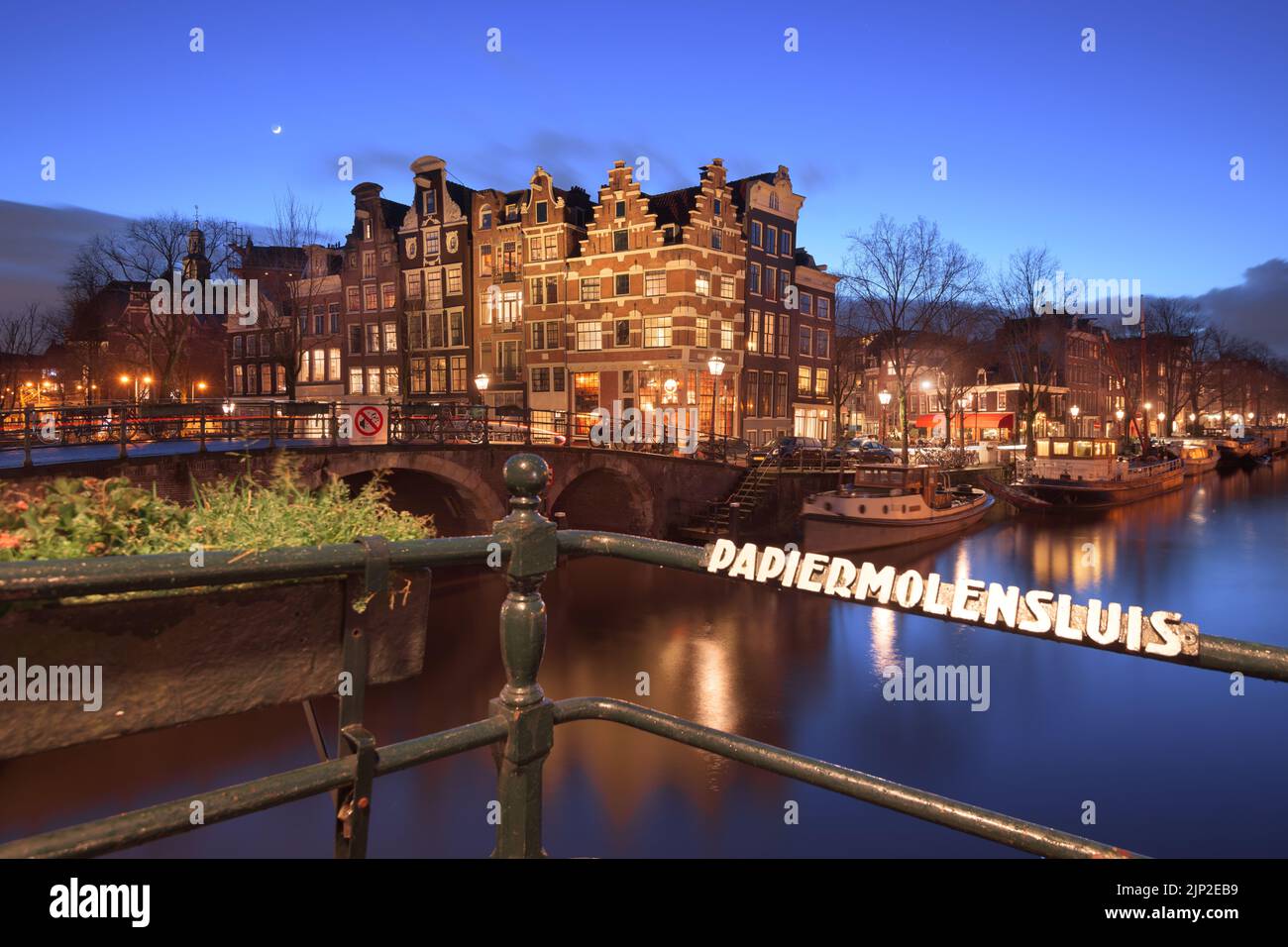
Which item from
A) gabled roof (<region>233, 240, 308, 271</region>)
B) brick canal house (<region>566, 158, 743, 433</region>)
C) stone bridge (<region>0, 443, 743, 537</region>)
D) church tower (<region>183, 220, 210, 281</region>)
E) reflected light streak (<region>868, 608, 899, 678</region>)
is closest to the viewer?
stone bridge (<region>0, 443, 743, 537</region>)

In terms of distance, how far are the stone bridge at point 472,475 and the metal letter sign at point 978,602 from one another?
42.7 ft

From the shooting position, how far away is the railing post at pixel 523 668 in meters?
1.96

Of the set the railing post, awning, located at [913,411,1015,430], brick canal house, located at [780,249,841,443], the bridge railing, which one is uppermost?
brick canal house, located at [780,249,841,443]

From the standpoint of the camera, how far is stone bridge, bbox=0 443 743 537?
677 inches

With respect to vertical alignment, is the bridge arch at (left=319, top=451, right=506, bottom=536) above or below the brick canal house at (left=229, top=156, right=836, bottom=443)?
below

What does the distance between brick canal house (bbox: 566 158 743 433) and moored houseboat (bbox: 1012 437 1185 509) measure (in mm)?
16626

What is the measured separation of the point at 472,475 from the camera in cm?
2298

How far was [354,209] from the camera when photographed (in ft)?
144

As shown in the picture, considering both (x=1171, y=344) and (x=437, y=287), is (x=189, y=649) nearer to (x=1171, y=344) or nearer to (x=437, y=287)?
(x=437, y=287)

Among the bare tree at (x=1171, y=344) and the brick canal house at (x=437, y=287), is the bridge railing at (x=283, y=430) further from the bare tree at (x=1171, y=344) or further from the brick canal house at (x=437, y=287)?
the bare tree at (x=1171, y=344)

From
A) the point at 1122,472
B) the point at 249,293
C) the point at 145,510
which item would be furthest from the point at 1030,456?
the point at 145,510

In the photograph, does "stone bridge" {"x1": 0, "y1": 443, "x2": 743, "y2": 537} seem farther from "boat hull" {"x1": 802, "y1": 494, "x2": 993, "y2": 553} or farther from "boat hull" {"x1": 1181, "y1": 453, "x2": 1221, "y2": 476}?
"boat hull" {"x1": 1181, "y1": 453, "x2": 1221, "y2": 476}

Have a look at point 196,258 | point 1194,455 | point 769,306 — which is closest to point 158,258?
point 196,258

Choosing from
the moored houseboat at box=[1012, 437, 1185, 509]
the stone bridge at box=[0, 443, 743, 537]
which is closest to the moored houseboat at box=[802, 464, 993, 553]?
the stone bridge at box=[0, 443, 743, 537]
